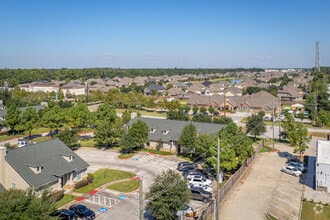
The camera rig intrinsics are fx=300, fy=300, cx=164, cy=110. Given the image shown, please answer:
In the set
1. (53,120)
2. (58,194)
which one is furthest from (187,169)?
(53,120)

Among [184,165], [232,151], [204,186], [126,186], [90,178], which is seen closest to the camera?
[204,186]

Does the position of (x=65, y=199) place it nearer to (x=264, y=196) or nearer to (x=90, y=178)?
(x=90, y=178)

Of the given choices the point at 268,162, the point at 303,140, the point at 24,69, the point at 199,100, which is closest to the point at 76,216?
the point at 268,162

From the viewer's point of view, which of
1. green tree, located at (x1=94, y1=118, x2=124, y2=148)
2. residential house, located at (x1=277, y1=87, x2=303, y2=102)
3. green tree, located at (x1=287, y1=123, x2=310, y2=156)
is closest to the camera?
green tree, located at (x1=287, y1=123, x2=310, y2=156)

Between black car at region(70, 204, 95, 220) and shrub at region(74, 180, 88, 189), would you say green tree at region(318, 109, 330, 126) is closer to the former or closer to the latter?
shrub at region(74, 180, 88, 189)

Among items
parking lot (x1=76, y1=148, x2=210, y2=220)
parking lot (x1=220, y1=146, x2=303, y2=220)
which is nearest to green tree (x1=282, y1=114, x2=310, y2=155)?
parking lot (x1=220, y1=146, x2=303, y2=220)

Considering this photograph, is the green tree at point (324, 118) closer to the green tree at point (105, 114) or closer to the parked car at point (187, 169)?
the parked car at point (187, 169)
